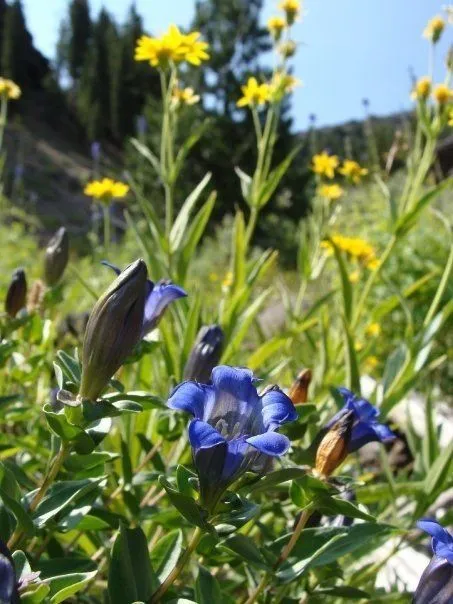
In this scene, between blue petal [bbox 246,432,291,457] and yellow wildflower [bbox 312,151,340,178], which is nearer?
blue petal [bbox 246,432,291,457]

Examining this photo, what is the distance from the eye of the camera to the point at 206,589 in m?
0.73

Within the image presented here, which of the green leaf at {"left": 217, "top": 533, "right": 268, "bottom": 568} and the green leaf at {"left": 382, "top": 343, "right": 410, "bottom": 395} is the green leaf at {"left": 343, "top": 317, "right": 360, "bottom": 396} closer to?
the green leaf at {"left": 382, "top": 343, "right": 410, "bottom": 395}

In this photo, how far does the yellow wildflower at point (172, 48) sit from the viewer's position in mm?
1694

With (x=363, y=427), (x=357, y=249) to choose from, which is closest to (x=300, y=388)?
(x=363, y=427)

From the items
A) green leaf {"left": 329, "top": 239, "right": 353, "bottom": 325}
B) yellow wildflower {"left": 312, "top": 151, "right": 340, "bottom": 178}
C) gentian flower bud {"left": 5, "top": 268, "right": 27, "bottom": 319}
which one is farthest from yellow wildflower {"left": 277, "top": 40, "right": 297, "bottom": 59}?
gentian flower bud {"left": 5, "top": 268, "right": 27, "bottom": 319}

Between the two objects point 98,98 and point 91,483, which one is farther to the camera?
point 98,98

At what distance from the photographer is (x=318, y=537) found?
86cm

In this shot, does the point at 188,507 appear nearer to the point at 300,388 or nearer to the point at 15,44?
the point at 300,388

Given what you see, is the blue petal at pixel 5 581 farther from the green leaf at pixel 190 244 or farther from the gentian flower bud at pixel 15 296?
the green leaf at pixel 190 244

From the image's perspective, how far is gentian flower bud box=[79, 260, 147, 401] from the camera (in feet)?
2.32

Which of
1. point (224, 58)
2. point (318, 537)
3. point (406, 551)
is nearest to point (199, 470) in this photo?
point (318, 537)

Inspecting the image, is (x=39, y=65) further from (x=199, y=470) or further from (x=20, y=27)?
(x=199, y=470)

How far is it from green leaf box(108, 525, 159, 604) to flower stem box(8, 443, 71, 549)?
0.31 feet

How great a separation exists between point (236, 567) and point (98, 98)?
30096 millimetres
